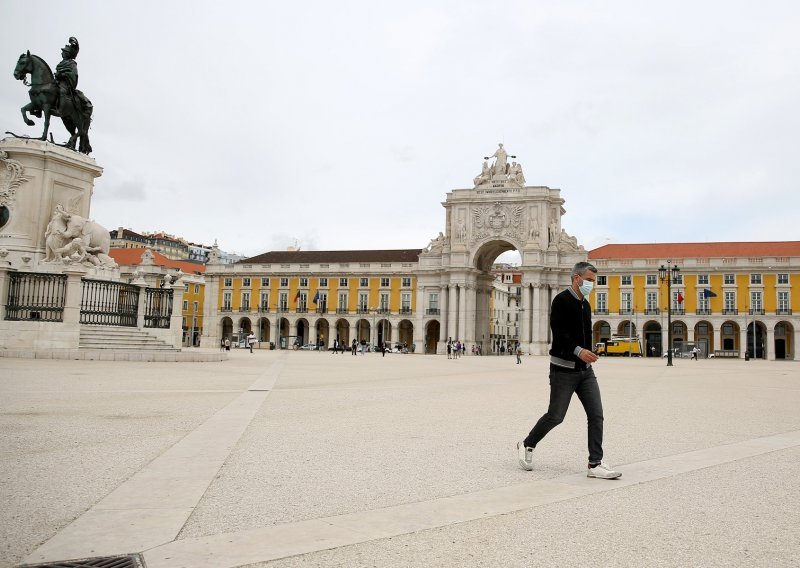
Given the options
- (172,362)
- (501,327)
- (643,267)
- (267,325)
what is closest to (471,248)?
(643,267)

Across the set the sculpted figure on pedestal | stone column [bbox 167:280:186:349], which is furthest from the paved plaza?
stone column [bbox 167:280:186:349]

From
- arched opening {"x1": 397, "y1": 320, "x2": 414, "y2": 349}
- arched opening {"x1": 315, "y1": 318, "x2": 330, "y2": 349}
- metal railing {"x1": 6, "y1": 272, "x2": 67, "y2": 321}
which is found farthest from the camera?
arched opening {"x1": 315, "y1": 318, "x2": 330, "y2": 349}

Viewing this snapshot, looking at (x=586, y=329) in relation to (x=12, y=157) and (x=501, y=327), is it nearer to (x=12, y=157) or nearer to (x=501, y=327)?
(x=12, y=157)

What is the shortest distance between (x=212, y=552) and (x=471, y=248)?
239 ft

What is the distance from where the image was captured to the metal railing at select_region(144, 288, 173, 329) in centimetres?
2498

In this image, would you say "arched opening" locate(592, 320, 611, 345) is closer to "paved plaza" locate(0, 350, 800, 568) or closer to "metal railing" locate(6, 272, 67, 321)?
"metal railing" locate(6, 272, 67, 321)

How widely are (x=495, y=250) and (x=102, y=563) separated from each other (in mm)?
77069

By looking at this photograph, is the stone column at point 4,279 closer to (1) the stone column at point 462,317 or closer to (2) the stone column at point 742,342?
(1) the stone column at point 462,317

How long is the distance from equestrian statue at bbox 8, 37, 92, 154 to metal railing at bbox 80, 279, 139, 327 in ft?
15.9

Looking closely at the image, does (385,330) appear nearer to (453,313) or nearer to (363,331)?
(363,331)

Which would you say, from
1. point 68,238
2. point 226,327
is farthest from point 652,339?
point 68,238

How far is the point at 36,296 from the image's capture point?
21219mm

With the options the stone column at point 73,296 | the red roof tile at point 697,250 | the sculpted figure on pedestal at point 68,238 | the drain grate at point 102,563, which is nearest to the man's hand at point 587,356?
the drain grate at point 102,563

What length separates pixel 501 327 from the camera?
367ft
